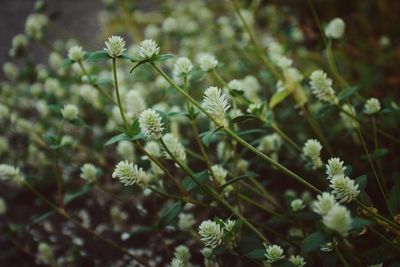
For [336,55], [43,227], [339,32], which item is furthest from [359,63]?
[43,227]

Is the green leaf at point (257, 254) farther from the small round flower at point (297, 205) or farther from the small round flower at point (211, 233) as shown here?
the small round flower at point (297, 205)

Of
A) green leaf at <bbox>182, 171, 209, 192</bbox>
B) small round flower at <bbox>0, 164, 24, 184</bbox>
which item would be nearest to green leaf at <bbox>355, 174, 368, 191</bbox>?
green leaf at <bbox>182, 171, 209, 192</bbox>

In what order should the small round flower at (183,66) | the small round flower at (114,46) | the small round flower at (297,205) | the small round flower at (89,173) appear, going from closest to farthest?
the small round flower at (114,46) < the small round flower at (183,66) < the small round flower at (297,205) < the small round flower at (89,173)

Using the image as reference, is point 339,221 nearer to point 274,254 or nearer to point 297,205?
point 274,254

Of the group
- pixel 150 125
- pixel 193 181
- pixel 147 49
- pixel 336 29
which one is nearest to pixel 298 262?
pixel 193 181

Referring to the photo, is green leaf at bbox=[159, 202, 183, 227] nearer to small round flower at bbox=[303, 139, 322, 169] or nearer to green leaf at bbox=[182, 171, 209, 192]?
green leaf at bbox=[182, 171, 209, 192]

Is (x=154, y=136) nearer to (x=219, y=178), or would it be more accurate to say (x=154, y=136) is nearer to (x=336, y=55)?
(x=219, y=178)

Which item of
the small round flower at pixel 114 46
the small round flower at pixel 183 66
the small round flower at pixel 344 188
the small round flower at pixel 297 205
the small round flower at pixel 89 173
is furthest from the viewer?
the small round flower at pixel 89 173

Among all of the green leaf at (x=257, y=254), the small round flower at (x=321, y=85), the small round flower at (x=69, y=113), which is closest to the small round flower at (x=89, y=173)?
the small round flower at (x=69, y=113)
